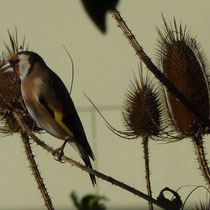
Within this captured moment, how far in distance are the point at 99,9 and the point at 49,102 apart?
69.4 inches

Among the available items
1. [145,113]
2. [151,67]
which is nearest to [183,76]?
[145,113]

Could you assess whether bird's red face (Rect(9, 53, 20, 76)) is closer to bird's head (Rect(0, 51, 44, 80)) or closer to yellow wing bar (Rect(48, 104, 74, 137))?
bird's head (Rect(0, 51, 44, 80))

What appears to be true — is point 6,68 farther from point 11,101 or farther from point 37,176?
point 37,176

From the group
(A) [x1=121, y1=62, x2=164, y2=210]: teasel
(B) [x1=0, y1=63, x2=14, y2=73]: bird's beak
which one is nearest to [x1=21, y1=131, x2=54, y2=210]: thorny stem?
(B) [x1=0, y1=63, x2=14, y2=73]: bird's beak

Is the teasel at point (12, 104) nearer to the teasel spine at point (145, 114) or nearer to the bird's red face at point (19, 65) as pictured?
the bird's red face at point (19, 65)

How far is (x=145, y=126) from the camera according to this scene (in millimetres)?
2611

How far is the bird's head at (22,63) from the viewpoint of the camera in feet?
7.84

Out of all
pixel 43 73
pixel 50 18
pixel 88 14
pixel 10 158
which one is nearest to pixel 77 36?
pixel 50 18

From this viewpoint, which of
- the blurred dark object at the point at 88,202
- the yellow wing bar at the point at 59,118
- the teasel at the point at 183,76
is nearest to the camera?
the blurred dark object at the point at 88,202

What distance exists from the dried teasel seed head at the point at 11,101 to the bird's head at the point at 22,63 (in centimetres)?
5

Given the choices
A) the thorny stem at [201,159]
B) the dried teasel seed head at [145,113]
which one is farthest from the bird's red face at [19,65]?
the thorny stem at [201,159]

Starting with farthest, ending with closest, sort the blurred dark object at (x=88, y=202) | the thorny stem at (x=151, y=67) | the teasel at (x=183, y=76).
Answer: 1. the teasel at (x=183, y=76)
2. the thorny stem at (x=151, y=67)
3. the blurred dark object at (x=88, y=202)

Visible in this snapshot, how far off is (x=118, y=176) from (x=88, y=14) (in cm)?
392

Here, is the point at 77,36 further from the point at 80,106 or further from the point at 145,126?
the point at 145,126
